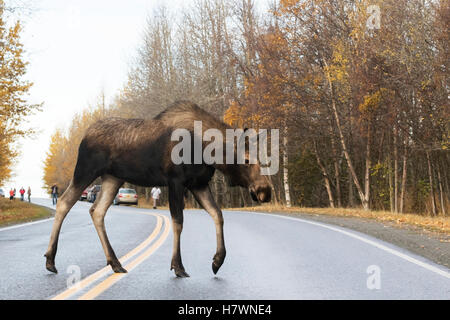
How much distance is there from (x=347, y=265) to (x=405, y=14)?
11304 mm

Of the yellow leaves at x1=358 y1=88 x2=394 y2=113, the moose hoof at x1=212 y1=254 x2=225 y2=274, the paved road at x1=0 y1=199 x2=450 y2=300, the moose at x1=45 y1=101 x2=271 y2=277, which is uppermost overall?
the yellow leaves at x1=358 y1=88 x2=394 y2=113

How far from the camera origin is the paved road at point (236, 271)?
18.3 ft

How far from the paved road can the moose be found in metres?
0.38

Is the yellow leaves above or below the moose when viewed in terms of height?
above

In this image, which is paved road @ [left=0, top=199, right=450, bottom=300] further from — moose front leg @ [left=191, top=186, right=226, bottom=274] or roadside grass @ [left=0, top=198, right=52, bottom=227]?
roadside grass @ [left=0, top=198, right=52, bottom=227]

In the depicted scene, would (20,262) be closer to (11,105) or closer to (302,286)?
(302,286)

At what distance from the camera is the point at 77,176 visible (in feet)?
19.0

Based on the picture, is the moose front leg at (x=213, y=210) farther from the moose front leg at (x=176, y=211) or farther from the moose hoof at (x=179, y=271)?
the moose hoof at (x=179, y=271)

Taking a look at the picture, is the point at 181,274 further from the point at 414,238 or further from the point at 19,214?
the point at 19,214

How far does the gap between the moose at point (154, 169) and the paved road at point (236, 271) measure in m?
0.38

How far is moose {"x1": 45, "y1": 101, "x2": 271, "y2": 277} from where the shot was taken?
5.03 m

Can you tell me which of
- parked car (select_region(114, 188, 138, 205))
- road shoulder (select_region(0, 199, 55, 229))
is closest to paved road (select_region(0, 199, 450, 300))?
road shoulder (select_region(0, 199, 55, 229))

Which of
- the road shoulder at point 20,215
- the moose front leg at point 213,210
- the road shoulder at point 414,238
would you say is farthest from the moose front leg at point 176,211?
the road shoulder at point 20,215

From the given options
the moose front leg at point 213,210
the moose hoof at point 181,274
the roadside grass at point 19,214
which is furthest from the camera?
the roadside grass at point 19,214
